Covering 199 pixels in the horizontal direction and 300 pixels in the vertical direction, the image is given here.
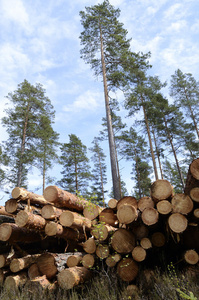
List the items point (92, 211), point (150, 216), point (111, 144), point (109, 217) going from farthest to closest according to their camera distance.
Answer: point (111, 144), point (92, 211), point (109, 217), point (150, 216)

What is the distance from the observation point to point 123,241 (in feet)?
13.5

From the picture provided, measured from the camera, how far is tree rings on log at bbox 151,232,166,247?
13.7 feet

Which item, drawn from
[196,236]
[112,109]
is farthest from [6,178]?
[196,236]

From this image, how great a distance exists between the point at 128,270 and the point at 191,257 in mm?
1200

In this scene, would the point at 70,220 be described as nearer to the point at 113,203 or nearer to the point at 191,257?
the point at 113,203

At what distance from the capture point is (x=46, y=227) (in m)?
4.49

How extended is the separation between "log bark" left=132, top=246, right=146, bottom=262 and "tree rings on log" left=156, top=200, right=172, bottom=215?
2.76 feet

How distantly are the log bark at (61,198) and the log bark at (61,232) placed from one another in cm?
51

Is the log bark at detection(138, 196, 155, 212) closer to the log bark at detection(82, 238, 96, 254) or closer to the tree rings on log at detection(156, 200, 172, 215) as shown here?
the tree rings on log at detection(156, 200, 172, 215)

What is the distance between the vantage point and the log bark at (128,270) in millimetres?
3945

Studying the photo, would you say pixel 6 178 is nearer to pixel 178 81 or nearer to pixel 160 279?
pixel 160 279

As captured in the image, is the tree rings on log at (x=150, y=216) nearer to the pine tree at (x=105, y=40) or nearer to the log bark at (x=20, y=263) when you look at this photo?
the log bark at (x=20, y=263)

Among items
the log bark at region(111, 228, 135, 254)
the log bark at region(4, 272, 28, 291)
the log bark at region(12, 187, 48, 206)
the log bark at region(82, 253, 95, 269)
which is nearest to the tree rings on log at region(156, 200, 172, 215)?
the log bark at region(111, 228, 135, 254)

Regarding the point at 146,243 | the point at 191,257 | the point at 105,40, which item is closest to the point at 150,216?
the point at 146,243
